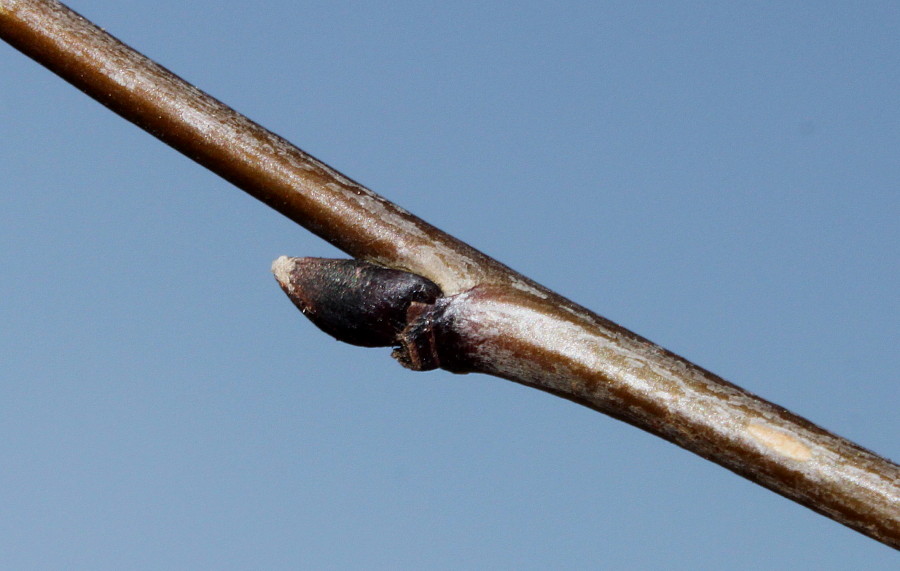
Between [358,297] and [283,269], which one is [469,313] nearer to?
[358,297]

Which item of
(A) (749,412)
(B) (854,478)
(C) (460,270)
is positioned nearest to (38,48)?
(C) (460,270)

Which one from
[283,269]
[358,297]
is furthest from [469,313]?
[283,269]

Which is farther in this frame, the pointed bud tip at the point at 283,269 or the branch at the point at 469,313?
the pointed bud tip at the point at 283,269

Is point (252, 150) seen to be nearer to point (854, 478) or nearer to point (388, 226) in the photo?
point (388, 226)

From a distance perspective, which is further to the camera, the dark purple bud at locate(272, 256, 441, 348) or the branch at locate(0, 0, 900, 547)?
the dark purple bud at locate(272, 256, 441, 348)

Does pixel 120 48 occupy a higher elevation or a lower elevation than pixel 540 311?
higher
